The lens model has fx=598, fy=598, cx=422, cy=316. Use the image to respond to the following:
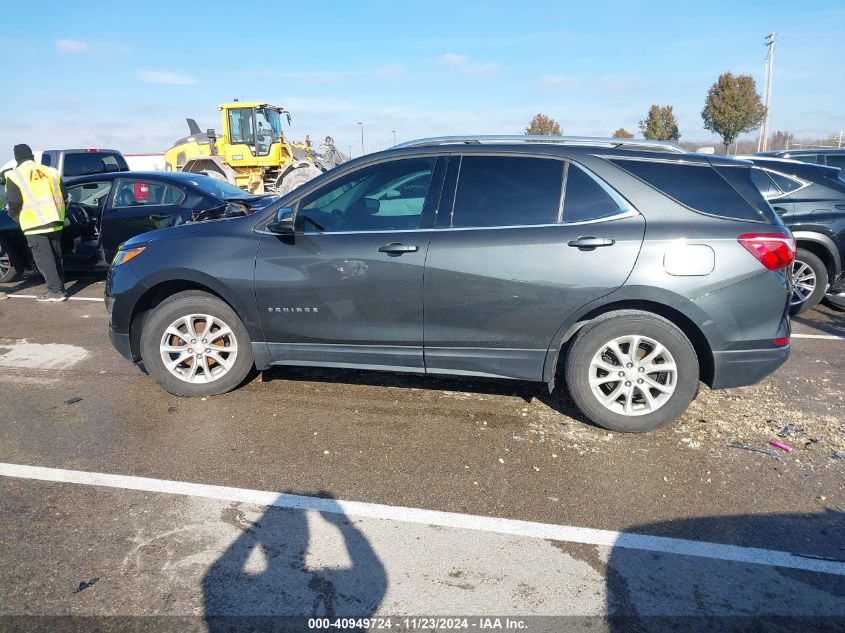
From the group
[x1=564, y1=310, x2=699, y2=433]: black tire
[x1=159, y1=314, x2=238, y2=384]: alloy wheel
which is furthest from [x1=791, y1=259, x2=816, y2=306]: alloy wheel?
[x1=159, y1=314, x2=238, y2=384]: alloy wheel

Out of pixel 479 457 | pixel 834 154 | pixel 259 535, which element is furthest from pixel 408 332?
pixel 834 154

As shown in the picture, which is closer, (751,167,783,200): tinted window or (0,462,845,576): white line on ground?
(0,462,845,576): white line on ground

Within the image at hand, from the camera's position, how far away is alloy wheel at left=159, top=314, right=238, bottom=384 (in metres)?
4.43

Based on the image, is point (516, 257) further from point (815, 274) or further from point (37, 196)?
point (37, 196)

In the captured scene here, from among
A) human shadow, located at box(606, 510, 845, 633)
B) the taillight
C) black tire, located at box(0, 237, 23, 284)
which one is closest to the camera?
human shadow, located at box(606, 510, 845, 633)

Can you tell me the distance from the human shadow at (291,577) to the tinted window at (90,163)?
1161 centimetres

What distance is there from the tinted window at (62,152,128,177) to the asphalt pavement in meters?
8.88

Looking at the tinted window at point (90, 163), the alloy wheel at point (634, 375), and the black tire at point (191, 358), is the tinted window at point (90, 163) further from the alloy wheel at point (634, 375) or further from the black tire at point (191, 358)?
the alloy wheel at point (634, 375)

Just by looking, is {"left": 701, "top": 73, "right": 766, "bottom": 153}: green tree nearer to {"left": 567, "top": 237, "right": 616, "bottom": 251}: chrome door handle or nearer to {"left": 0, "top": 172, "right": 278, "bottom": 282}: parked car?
{"left": 0, "top": 172, "right": 278, "bottom": 282}: parked car

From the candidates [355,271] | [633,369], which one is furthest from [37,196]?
[633,369]

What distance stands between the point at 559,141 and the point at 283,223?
1.96 meters

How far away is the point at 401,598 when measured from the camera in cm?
246

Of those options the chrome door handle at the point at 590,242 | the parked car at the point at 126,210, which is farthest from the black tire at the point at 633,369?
the parked car at the point at 126,210

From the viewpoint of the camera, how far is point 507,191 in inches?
155
